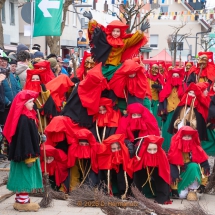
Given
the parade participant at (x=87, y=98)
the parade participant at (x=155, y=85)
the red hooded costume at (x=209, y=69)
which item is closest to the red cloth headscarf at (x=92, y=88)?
the parade participant at (x=87, y=98)

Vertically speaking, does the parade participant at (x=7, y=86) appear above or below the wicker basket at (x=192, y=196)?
above

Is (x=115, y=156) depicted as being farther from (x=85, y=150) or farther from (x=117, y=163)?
(x=85, y=150)

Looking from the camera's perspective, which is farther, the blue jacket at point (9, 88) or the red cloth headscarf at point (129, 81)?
the blue jacket at point (9, 88)

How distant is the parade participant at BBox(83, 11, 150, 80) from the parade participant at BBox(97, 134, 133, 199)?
3.69ft

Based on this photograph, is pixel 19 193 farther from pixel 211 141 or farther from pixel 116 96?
pixel 211 141

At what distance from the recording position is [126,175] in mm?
9148

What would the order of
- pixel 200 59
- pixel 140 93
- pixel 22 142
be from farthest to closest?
pixel 200 59 < pixel 140 93 < pixel 22 142

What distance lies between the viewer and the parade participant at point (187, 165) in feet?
31.0

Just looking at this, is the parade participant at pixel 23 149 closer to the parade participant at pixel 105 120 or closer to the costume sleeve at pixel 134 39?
the parade participant at pixel 105 120

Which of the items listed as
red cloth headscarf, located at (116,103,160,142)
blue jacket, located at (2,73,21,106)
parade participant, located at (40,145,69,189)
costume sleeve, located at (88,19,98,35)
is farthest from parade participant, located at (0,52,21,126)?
red cloth headscarf, located at (116,103,160,142)

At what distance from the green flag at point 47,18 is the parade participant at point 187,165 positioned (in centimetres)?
620

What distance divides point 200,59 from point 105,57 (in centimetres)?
484

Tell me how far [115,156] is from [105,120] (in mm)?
697

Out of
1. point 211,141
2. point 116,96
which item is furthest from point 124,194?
point 211,141
